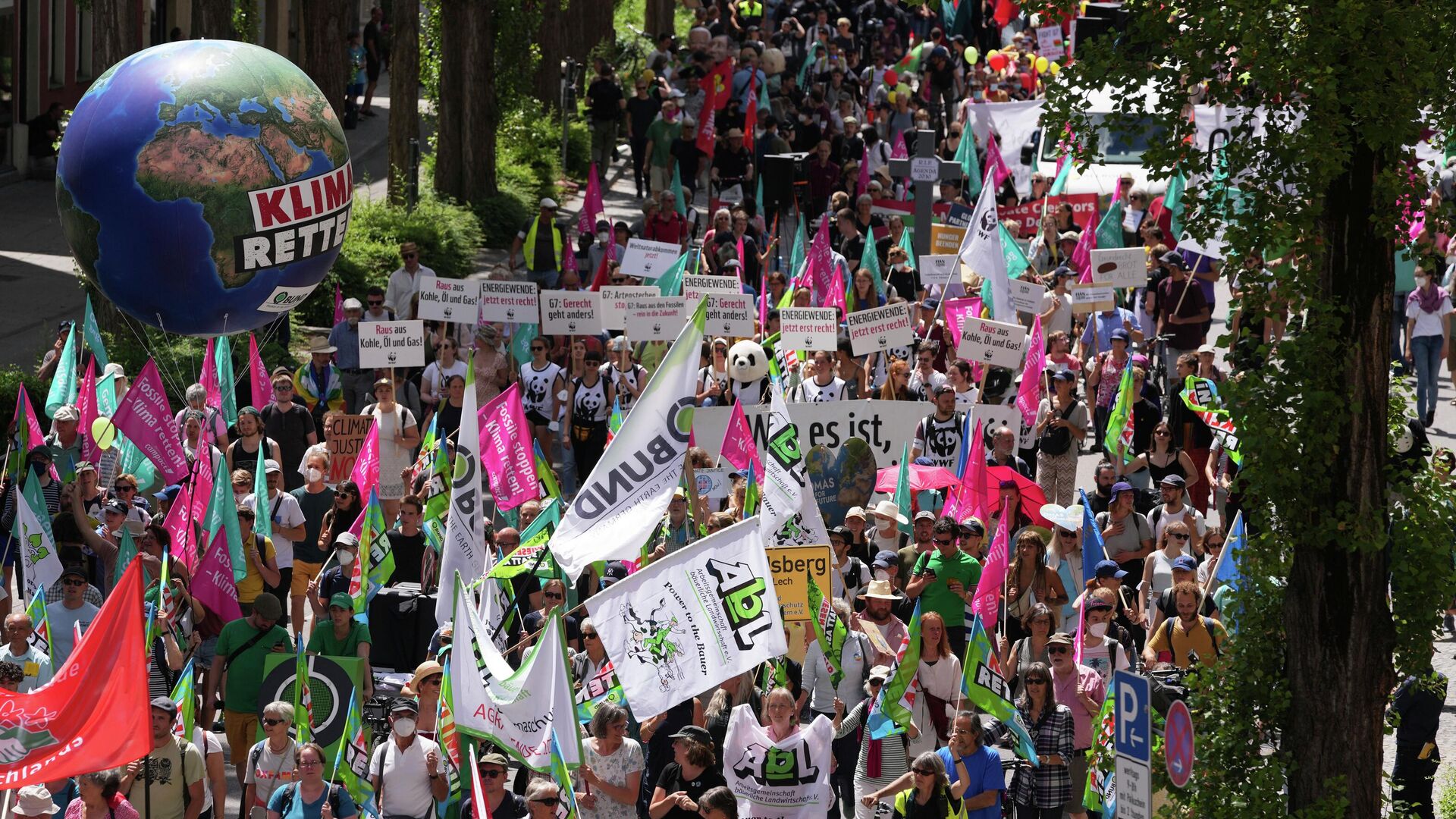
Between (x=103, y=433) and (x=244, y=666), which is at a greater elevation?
(x=103, y=433)

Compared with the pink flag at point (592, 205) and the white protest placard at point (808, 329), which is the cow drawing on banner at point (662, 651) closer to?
the white protest placard at point (808, 329)

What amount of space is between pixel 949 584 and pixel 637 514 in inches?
84.6

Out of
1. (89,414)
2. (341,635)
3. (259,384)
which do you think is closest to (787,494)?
(341,635)

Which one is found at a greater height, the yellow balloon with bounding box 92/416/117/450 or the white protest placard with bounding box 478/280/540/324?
the white protest placard with bounding box 478/280/540/324

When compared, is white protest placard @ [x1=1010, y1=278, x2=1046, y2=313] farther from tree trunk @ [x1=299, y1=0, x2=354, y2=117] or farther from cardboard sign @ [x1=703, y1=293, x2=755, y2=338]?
tree trunk @ [x1=299, y1=0, x2=354, y2=117]

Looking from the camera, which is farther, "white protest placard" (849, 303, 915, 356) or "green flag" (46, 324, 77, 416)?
"white protest placard" (849, 303, 915, 356)

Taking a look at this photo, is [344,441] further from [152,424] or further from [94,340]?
[94,340]

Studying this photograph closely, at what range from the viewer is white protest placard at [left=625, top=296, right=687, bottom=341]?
18.8m

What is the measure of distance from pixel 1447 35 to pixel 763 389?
10.5 meters

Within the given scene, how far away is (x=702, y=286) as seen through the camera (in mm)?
19359

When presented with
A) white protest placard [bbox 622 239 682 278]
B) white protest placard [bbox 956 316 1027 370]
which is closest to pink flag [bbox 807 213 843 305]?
white protest placard [bbox 622 239 682 278]

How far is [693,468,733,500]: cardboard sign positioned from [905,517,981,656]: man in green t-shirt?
7.75 ft

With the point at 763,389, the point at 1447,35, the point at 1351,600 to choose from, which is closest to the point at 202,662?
the point at 763,389

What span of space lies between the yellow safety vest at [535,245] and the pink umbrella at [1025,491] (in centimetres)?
936
